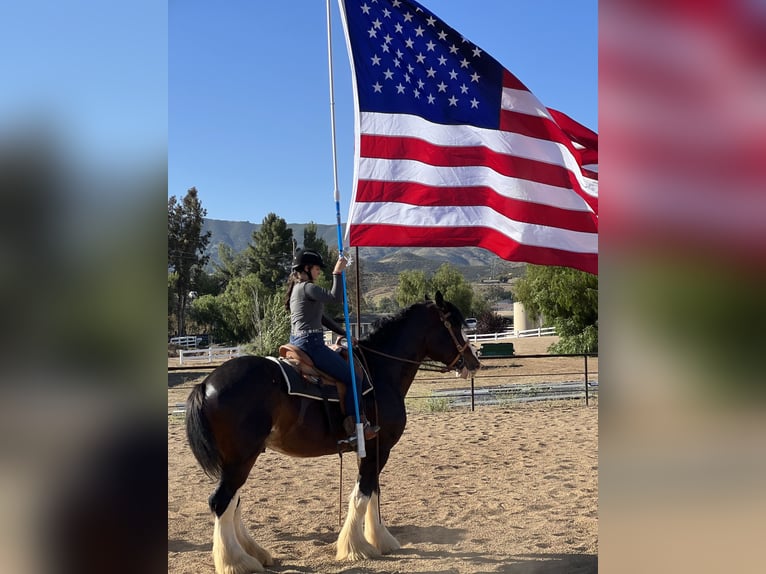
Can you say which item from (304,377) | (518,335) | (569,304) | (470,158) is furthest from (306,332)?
(518,335)

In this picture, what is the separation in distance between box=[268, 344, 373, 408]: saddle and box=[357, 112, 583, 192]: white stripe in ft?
6.63

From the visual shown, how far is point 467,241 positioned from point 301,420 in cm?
201

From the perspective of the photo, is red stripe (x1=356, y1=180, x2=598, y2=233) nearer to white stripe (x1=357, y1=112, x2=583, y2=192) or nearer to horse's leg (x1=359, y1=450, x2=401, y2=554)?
white stripe (x1=357, y1=112, x2=583, y2=192)

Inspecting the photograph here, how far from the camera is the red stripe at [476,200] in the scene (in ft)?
16.6

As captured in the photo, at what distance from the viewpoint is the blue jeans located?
501 cm

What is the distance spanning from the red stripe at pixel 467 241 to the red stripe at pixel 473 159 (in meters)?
0.57

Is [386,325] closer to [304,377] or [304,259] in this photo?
[304,377]

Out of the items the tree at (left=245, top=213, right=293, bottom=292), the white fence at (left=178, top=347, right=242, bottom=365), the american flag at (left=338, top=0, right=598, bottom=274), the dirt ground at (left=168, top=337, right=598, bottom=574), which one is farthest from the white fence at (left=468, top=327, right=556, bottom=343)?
the american flag at (left=338, top=0, right=598, bottom=274)

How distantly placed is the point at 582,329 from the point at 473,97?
970 inches

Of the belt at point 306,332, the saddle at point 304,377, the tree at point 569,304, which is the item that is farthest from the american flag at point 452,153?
the tree at point 569,304

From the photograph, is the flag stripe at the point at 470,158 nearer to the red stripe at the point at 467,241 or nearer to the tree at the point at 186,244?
→ the red stripe at the point at 467,241
